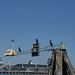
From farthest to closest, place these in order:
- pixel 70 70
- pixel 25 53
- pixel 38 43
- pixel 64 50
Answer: pixel 25 53, pixel 38 43, pixel 64 50, pixel 70 70

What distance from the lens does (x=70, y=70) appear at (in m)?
24.3

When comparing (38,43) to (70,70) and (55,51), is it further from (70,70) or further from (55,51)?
(70,70)

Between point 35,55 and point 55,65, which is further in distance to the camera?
point 35,55

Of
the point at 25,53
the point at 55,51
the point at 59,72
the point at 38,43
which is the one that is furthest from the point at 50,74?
the point at 25,53

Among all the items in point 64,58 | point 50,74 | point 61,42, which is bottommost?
point 50,74

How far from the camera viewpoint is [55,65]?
83.5 ft

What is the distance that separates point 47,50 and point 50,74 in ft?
12.8

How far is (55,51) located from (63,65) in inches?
80.0

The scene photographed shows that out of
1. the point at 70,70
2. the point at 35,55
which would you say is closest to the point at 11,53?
the point at 35,55

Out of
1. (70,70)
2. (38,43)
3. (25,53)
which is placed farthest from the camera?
(25,53)

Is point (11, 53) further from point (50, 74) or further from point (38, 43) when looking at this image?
point (50, 74)

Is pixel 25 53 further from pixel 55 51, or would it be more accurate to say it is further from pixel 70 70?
pixel 70 70

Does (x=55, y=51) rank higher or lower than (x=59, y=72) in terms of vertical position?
higher

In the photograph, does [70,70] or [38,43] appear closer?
[70,70]
